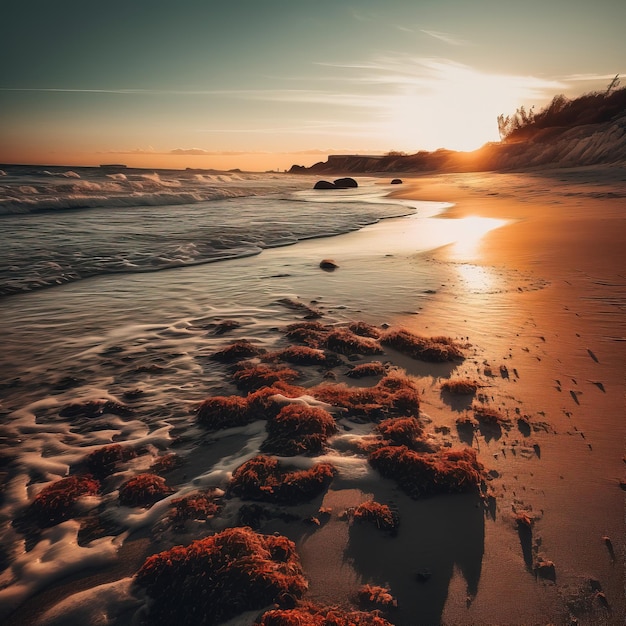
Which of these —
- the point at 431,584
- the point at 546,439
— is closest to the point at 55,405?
the point at 431,584

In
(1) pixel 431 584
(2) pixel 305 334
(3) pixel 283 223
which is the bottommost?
(3) pixel 283 223

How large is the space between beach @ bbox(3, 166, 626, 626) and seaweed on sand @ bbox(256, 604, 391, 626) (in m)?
0.09

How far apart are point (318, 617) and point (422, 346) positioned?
13.7 ft

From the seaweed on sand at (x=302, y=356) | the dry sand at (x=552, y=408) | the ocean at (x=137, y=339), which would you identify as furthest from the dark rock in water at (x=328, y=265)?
the seaweed on sand at (x=302, y=356)

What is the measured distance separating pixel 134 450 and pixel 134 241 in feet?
45.3

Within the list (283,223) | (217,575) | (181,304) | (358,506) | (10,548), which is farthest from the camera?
(283,223)

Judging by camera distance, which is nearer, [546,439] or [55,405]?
[546,439]

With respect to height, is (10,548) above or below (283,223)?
above

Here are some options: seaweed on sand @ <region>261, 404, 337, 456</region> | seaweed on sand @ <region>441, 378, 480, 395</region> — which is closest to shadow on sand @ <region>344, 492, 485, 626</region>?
seaweed on sand @ <region>261, 404, 337, 456</region>

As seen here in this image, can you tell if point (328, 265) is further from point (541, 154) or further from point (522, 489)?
point (541, 154)

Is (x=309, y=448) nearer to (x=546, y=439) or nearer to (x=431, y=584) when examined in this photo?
(x=431, y=584)

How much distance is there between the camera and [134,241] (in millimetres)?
16125

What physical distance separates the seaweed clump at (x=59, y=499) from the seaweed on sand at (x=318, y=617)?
2.05 meters

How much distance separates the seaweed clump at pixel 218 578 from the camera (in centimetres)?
251
